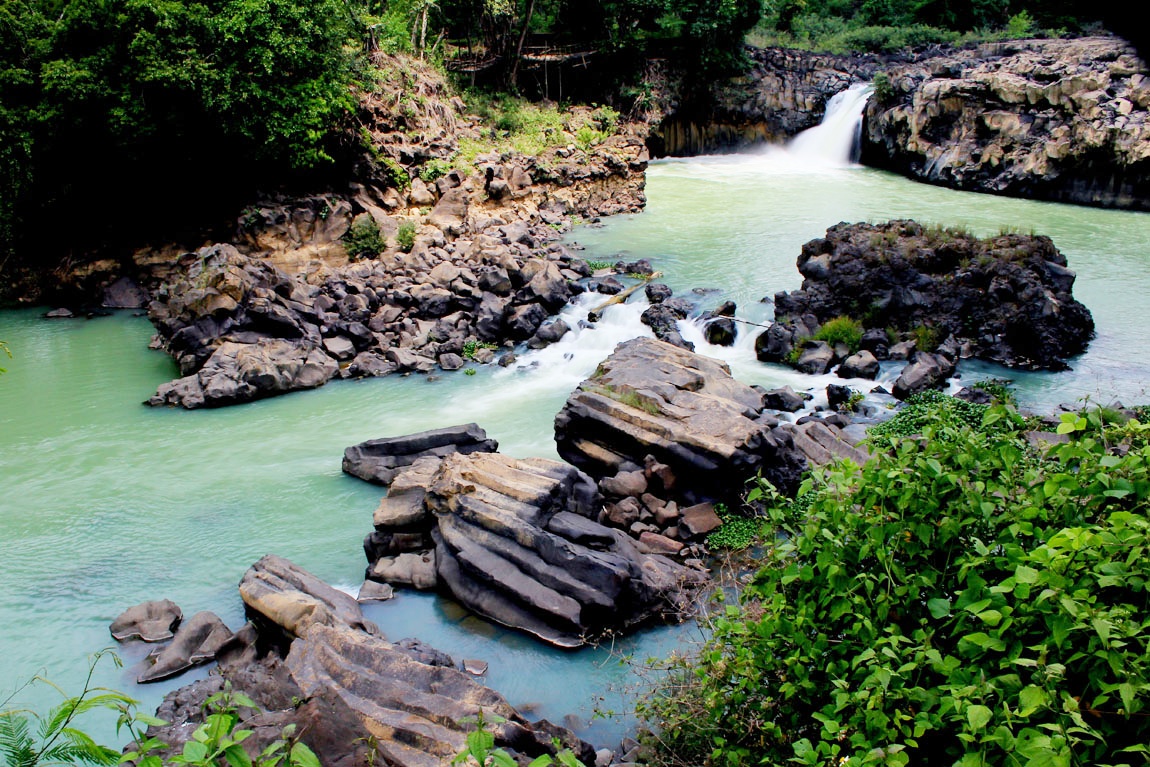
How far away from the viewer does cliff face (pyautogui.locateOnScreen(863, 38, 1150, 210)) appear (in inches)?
1040

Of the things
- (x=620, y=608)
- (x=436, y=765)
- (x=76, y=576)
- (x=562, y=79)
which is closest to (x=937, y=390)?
(x=620, y=608)

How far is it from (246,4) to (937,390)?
17.4 meters

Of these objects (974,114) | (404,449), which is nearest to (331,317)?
(404,449)

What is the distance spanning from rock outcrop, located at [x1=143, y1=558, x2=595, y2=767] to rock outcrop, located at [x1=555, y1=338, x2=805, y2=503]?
4029 mm

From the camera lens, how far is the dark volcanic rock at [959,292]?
14.9m

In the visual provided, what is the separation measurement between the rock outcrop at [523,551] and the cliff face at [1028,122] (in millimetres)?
25417

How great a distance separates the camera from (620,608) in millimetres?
8438

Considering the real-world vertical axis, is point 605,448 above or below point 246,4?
below

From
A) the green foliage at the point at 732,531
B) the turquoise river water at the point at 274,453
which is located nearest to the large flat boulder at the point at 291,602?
the turquoise river water at the point at 274,453

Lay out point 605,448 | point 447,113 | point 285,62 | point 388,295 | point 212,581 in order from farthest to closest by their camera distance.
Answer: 1. point 447,113
2. point 285,62
3. point 388,295
4. point 605,448
5. point 212,581

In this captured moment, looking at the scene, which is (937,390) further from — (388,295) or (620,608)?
(388,295)

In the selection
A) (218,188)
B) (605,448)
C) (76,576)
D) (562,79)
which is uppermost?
(562,79)

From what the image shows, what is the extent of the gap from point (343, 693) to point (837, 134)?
117ft

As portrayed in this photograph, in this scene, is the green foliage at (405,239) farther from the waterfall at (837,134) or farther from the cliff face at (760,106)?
the waterfall at (837,134)
